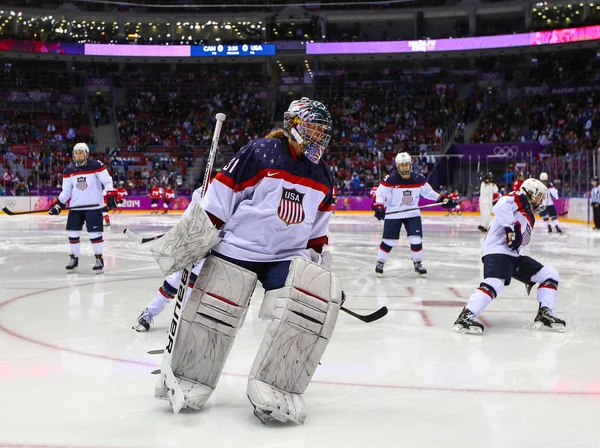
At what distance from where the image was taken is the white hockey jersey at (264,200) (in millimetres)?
3283

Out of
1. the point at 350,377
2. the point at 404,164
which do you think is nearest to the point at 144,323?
the point at 350,377

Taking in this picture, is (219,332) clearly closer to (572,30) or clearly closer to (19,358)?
(19,358)

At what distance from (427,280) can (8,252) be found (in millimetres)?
6363

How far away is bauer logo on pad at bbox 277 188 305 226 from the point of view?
3328 mm

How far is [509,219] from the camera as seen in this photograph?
5.25 m

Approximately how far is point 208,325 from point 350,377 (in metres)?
1.05

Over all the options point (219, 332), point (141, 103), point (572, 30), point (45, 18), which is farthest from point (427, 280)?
point (45, 18)

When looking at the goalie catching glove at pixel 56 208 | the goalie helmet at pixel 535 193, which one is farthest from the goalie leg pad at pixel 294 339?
the goalie catching glove at pixel 56 208

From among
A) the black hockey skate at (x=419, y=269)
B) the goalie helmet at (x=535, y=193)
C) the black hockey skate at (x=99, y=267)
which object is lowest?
the black hockey skate at (x=419, y=269)

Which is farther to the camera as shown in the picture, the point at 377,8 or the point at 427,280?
the point at 377,8

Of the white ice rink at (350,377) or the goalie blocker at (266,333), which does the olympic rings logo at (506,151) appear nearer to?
the white ice rink at (350,377)

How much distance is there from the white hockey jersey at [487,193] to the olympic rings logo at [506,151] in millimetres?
11395

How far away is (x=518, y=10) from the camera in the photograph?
34.3 meters

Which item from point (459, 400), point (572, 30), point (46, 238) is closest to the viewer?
point (459, 400)
